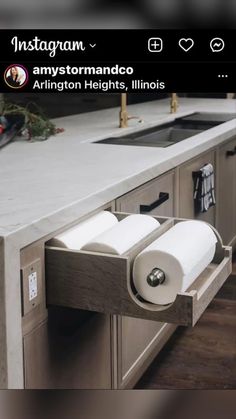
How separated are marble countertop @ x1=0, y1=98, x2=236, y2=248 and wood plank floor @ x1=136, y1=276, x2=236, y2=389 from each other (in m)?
0.65

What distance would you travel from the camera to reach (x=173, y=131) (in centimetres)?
269

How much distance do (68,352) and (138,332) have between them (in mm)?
438

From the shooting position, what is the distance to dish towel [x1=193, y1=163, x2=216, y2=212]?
215cm

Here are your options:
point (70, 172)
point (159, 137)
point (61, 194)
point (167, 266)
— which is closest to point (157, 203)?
point (70, 172)

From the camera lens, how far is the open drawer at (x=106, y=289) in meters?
1.04

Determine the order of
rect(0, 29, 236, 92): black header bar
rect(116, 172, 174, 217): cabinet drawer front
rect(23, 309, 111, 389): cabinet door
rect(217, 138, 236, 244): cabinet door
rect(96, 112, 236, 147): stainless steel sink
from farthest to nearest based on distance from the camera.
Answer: rect(217, 138, 236, 244): cabinet door
rect(96, 112, 236, 147): stainless steel sink
rect(116, 172, 174, 217): cabinet drawer front
rect(23, 309, 111, 389): cabinet door
rect(0, 29, 236, 92): black header bar

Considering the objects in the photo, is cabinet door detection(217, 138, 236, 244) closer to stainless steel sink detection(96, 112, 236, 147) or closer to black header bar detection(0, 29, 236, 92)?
stainless steel sink detection(96, 112, 236, 147)

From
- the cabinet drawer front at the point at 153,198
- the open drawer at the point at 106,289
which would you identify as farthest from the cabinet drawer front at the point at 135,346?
the open drawer at the point at 106,289

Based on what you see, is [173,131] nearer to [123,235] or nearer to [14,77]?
[14,77]

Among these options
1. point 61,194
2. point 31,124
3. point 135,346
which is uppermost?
point 31,124

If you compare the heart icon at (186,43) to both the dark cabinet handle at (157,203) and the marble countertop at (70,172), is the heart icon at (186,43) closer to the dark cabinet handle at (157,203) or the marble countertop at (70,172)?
the marble countertop at (70,172)

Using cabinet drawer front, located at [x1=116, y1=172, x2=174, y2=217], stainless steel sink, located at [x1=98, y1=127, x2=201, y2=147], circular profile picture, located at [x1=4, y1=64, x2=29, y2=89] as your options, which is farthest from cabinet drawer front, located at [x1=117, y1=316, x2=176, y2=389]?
stainless steel sink, located at [x1=98, y1=127, x2=201, y2=147]

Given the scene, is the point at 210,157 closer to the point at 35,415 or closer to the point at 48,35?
the point at 48,35

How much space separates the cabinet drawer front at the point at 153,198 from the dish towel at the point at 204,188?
0.90 feet
